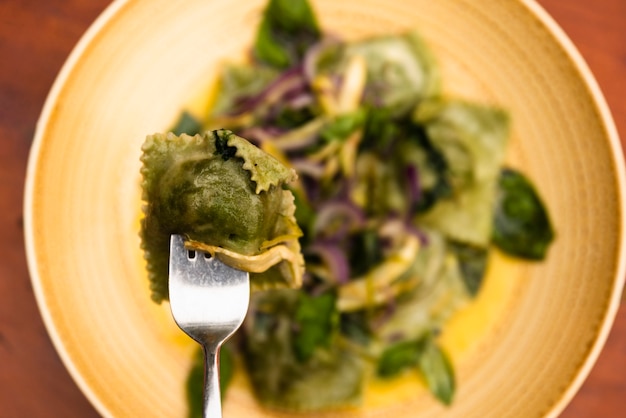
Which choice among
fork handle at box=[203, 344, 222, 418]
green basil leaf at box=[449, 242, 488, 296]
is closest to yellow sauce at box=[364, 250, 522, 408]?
green basil leaf at box=[449, 242, 488, 296]

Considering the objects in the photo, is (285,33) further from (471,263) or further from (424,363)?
(424,363)

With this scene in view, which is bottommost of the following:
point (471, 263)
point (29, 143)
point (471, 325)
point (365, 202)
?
point (471, 325)

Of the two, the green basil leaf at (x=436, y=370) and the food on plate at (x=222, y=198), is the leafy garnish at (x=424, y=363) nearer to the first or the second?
the green basil leaf at (x=436, y=370)

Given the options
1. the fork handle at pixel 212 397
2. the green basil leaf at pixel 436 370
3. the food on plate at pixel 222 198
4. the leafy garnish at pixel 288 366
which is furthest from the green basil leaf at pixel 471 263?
the fork handle at pixel 212 397

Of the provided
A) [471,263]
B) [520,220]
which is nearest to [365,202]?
[471,263]

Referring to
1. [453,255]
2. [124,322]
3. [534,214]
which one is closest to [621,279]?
[534,214]

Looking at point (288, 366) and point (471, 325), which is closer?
point (288, 366)
